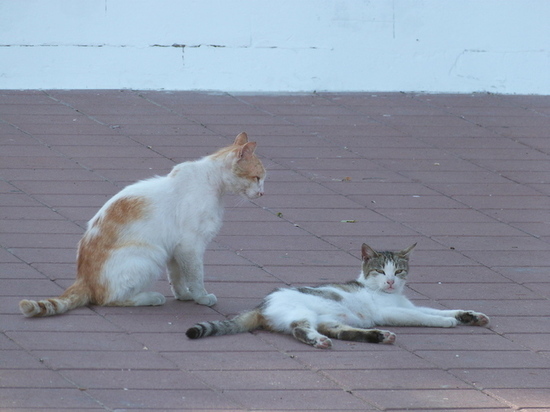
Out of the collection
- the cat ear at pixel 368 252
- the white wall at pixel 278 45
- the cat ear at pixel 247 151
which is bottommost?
the cat ear at pixel 368 252

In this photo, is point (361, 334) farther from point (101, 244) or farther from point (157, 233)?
point (101, 244)

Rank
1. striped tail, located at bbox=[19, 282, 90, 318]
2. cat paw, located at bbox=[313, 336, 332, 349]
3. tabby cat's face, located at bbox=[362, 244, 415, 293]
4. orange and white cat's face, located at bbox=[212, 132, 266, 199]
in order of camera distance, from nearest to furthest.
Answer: cat paw, located at bbox=[313, 336, 332, 349]
striped tail, located at bbox=[19, 282, 90, 318]
tabby cat's face, located at bbox=[362, 244, 415, 293]
orange and white cat's face, located at bbox=[212, 132, 266, 199]

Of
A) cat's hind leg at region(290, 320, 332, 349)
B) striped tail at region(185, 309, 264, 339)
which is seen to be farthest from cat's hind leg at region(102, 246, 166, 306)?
cat's hind leg at region(290, 320, 332, 349)

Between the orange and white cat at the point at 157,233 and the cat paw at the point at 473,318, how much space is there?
1.34 metres

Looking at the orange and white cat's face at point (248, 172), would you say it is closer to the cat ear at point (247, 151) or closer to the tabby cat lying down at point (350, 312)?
the cat ear at point (247, 151)

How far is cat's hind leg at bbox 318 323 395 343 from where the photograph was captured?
15.8 ft

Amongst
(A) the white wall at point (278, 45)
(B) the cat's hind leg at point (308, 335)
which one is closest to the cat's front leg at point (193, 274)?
(B) the cat's hind leg at point (308, 335)

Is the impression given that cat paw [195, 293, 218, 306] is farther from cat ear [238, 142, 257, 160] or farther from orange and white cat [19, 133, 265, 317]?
cat ear [238, 142, 257, 160]

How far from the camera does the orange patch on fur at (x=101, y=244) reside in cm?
521

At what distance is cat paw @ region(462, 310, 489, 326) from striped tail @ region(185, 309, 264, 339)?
1.12 m

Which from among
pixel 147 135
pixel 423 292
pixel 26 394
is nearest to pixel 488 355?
pixel 423 292

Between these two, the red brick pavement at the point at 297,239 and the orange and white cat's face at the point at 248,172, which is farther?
the orange and white cat's face at the point at 248,172

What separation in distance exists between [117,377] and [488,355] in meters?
1.84

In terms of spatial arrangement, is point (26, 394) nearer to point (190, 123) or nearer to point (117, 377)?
point (117, 377)
